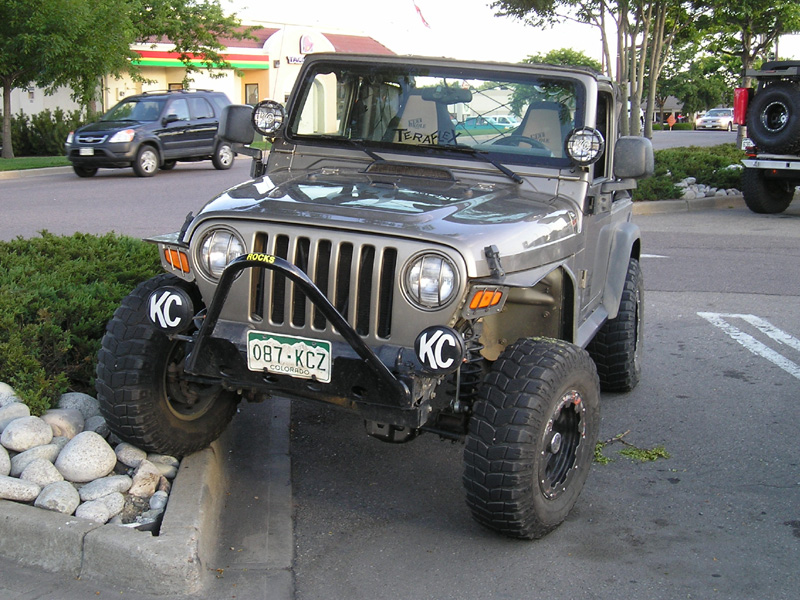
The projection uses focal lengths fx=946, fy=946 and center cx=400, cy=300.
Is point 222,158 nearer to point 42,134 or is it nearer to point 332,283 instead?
point 42,134

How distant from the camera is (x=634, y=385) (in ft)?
20.5

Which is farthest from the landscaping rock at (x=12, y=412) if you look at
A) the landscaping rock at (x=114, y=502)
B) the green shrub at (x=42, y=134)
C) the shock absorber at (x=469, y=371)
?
the green shrub at (x=42, y=134)

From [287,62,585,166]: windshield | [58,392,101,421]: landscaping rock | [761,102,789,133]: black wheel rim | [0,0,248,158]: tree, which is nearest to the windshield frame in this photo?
[287,62,585,166]: windshield

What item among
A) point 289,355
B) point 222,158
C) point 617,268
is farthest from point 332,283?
point 222,158

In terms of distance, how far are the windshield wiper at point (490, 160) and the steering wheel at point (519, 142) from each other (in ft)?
0.34

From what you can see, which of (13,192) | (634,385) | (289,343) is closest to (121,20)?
(13,192)

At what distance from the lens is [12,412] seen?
14.4ft

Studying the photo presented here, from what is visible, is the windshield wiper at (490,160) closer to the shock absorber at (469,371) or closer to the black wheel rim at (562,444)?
the shock absorber at (469,371)

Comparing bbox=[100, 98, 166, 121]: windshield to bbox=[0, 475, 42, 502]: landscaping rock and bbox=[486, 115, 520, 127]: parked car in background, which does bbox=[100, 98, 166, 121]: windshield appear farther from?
bbox=[0, 475, 42, 502]: landscaping rock

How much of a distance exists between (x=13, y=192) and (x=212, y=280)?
1440 cm

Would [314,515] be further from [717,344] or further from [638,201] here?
[638,201]

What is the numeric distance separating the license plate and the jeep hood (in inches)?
17.9

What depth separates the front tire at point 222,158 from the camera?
72.1ft

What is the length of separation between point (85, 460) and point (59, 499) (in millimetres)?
320
